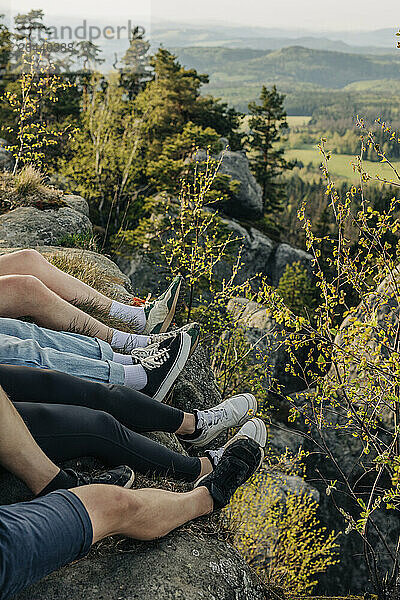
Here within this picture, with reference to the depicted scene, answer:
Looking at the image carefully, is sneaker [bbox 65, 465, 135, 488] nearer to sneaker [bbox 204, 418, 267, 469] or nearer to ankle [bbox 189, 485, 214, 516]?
ankle [bbox 189, 485, 214, 516]

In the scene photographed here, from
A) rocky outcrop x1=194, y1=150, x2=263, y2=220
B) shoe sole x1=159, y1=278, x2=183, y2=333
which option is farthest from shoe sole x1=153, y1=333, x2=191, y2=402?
rocky outcrop x1=194, y1=150, x2=263, y2=220

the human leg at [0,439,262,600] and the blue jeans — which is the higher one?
the blue jeans

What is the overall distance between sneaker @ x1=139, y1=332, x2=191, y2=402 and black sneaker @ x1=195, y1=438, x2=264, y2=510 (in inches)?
25.2

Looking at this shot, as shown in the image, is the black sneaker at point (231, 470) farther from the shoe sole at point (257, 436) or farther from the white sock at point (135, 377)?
the white sock at point (135, 377)

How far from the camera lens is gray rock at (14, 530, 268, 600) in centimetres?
238

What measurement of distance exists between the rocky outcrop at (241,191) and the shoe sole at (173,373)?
19.3 m

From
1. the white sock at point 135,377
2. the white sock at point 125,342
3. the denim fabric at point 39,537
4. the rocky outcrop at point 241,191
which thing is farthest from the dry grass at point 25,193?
the rocky outcrop at point 241,191

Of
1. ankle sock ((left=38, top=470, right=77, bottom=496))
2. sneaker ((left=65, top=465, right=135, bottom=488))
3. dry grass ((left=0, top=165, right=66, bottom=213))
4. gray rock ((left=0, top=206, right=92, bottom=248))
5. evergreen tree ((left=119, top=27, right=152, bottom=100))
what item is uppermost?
evergreen tree ((left=119, top=27, right=152, bottom=100))

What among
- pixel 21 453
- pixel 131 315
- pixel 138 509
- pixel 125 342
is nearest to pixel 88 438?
pixel 21 453

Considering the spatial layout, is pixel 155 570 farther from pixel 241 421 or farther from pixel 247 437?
pixel 241 421

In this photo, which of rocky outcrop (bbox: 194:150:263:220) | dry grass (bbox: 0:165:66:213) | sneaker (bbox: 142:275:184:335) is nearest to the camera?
sneaker (bbox: 142:275:184:335)

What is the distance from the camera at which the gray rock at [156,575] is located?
238 centimetres

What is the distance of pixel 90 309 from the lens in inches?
175

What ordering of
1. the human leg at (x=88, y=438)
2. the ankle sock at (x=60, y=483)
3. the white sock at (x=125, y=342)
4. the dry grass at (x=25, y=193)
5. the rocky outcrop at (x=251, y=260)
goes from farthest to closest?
the rocky outcrop at (x=251, y=260) → the dry grass at (x=25, y=193) → the white sock at (x=125, y=342) → the human leg at (x=88, y=438) → the ankle sock at (x=60, y=483)
